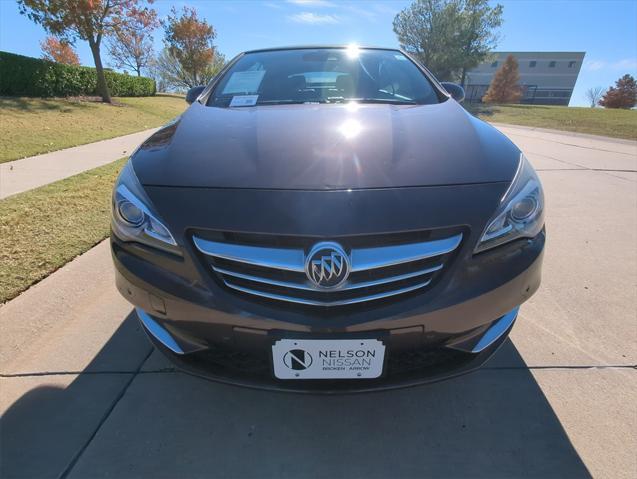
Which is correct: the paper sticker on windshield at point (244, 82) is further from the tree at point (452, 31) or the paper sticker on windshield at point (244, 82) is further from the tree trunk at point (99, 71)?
the tree at point (452, 31)

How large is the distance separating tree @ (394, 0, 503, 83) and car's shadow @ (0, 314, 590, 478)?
3600 centimetres

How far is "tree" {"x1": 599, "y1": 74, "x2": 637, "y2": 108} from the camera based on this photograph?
4131 cm

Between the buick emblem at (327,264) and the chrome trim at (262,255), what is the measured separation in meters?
0.03

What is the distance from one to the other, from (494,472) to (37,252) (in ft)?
10.9

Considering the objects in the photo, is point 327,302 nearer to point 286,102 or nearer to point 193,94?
point 286,102

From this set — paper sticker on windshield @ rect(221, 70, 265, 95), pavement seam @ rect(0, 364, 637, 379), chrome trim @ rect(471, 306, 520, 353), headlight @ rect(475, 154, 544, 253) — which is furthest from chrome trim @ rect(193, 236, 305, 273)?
paper sticker on windshield @ rect(221, 70, 265, 95)

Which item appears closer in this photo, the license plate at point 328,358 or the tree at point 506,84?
the license plate at point 328,358

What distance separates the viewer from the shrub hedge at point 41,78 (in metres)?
13.2

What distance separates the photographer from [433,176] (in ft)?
5.03

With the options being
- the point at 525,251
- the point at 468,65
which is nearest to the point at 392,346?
the point at 525,251

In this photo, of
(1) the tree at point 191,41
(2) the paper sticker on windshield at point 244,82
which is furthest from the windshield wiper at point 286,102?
(1) the tree at point 191,41

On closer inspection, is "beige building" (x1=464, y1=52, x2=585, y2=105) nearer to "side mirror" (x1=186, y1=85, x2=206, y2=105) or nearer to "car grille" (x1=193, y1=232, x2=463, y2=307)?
"side mirror" (x1=186, y1=85, x2=206, y2=105)

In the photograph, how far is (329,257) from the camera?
1338 millimetres

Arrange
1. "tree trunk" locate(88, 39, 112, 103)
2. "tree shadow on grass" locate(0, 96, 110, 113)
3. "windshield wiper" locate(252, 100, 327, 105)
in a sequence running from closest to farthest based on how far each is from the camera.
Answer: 1. "windshield wiper" locate(252, 100, 327, 105)
2. "tree shadow on grass" locate(0, 96, 110, 113)
3. "tree trunk" locate(88, 39, 112, 103)
